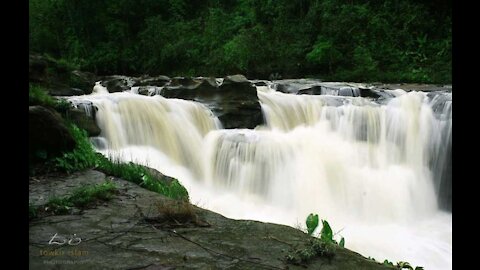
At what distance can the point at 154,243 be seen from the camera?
3.53 meters

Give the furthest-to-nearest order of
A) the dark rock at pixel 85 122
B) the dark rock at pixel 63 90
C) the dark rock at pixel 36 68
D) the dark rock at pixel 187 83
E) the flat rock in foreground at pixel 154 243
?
the dark rock at pixel 187 83, the dark rock at pixel 63 90, the dark rock at pixel 85 122, the dark rock at pixel 36 68, the flat rock in foreground at pixel 154 243

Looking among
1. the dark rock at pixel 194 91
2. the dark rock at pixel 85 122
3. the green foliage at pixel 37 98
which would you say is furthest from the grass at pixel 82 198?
the dark rock at pixel 194 91

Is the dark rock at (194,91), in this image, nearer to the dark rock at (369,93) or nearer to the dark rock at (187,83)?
the dark rock at (187,83)

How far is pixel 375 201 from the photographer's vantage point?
9656 mm

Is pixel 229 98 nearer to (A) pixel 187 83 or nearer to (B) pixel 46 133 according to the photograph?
(A) pixel 187 83

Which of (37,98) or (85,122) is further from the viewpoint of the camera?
(85,122)

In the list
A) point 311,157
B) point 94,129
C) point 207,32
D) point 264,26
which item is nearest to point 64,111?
point 94,129

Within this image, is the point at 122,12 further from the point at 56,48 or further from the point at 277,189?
the point at 277,189

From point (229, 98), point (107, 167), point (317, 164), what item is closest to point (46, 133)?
point (107, 167)

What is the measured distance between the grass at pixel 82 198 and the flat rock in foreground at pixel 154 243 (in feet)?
0.46

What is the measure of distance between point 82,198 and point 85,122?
5.59 m

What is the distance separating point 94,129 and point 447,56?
18.0m

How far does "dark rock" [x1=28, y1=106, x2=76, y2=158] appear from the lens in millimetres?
5375

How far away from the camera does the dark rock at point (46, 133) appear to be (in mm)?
5375
